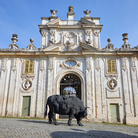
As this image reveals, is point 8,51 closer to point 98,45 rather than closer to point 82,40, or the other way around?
point 82,40

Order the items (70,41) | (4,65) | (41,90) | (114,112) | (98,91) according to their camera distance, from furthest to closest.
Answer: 1. (70,41)
2. (4,65)
3. (41,90)
4. (98,91)
5. (114,112)

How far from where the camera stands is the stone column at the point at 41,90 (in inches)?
680

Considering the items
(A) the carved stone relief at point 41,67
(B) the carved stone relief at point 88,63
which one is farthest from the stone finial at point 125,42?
(A) the carved stone relief at point 41,67

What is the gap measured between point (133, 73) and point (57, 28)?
10.1 metres

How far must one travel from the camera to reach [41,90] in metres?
18.0

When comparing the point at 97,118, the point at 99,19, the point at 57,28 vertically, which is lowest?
the point at 97,118

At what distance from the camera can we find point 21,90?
18281 millimetres

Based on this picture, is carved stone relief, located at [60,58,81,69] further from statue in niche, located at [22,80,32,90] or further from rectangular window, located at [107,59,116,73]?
statue in niche, located at [22,80,32,90]

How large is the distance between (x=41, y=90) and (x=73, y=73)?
154 inches

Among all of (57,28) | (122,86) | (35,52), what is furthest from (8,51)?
(122,86)

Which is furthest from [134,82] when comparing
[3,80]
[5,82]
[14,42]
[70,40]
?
[14,42]

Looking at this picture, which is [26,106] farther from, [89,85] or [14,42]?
[14,42]

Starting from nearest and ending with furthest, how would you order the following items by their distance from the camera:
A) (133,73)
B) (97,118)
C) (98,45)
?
(97,118) → (133,73) → (98,45)

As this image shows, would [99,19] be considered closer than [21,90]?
No
